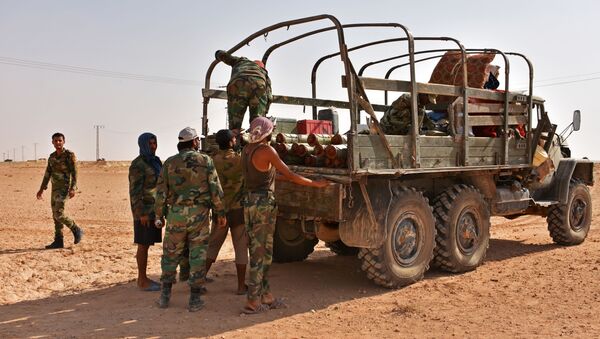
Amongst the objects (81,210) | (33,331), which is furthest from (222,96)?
(81,210)

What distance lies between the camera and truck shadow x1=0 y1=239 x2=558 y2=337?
5.07m

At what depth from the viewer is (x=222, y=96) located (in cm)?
764

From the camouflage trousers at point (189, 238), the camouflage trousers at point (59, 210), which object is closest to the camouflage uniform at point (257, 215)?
the camouflage trousers at point (189, 238)

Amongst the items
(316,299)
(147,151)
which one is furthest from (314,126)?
(316,299)

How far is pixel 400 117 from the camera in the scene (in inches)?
278

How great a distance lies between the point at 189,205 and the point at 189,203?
19 mm

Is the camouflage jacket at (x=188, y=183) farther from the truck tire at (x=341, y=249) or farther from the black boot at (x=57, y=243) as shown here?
the black boot at (x=57, y=243)

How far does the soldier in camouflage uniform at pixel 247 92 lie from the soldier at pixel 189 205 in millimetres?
1133

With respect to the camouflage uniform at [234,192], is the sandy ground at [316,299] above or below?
below

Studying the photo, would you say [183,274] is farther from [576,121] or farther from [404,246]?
[576,121]

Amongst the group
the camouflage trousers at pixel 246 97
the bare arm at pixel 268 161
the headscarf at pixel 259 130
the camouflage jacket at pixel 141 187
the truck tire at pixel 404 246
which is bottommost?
the truck tire at pixel 404 246

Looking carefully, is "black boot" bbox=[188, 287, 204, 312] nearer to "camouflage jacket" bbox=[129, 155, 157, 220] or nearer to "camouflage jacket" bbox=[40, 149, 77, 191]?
"camouflage jacket" bbox=[129, 155, 157, 220]

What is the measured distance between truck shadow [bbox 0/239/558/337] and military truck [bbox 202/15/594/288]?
449 mm

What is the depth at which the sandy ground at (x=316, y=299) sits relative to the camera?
16.6 ft
